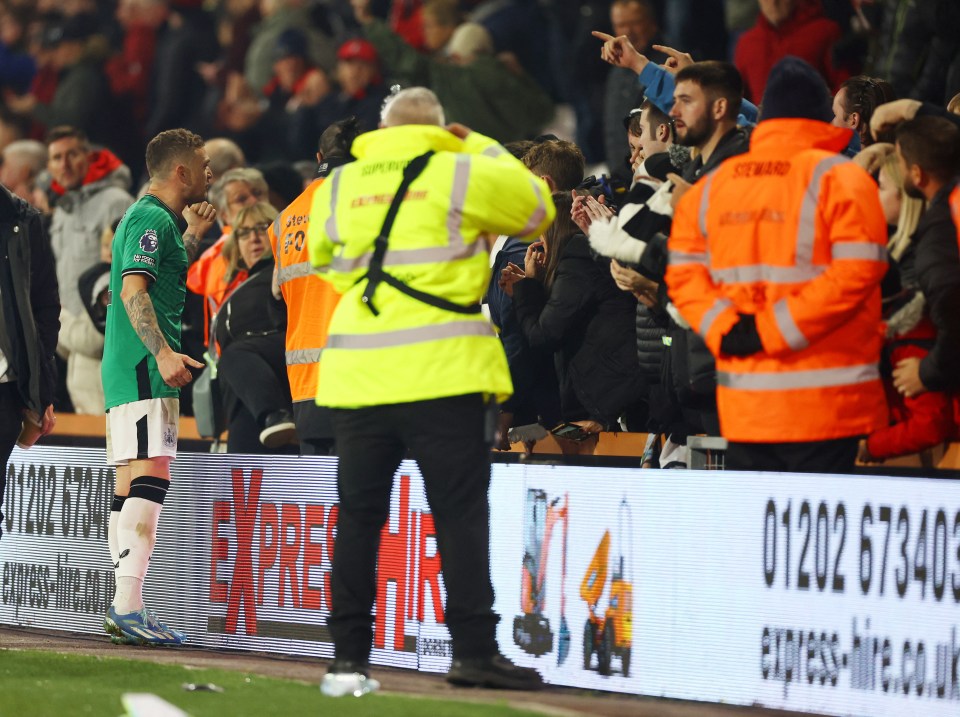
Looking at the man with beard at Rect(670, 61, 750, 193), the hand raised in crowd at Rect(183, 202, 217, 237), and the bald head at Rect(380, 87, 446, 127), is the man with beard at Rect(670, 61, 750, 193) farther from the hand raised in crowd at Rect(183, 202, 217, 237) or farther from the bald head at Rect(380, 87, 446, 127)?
the hand raised in crowd at Rect(183, 202, 217, 237)

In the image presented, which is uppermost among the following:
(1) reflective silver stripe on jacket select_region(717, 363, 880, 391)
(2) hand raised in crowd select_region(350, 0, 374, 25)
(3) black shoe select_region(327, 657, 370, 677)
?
(2) hand raised in crowd select_region(350, 0, 374, 25)

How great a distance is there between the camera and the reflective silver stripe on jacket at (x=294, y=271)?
26.7 feet

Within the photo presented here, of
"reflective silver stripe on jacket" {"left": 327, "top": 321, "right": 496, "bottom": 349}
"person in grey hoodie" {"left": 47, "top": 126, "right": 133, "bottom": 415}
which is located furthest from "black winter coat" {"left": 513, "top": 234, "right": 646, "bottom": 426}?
"person in grey hoodie" {"left": 47, "top": 126, "right": 133, "bottom": 415}

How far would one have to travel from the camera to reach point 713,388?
6801 mm

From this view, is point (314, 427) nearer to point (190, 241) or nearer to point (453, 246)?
point (190, 241)

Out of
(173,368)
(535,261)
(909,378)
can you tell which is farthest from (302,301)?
(909,378)

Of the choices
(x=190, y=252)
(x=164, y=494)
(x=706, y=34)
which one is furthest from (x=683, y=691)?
(x=706, y=34)

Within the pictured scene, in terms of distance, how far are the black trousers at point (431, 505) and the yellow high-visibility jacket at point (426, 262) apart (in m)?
0.10

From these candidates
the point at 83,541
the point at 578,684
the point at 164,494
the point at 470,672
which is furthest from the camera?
the point at 83,541

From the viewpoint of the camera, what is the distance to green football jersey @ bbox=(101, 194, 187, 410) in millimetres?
7758

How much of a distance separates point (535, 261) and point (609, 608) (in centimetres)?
228

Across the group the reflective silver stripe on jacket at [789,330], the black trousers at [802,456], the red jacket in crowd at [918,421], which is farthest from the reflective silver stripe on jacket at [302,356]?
the red jacket in crowd at [918,421]

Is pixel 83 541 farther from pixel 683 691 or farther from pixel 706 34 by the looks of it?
pixel 706 34

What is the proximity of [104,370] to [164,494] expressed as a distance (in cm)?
68
